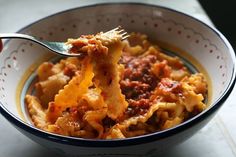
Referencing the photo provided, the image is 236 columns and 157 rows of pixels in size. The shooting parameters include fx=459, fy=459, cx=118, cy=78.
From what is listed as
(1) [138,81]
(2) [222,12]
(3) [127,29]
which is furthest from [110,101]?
(2) [222,12]

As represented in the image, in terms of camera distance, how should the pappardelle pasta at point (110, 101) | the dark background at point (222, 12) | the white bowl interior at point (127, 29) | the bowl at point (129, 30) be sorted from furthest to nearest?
1. the dark background at point (222, 12)
2. the white bowl interior at point (127, 29)
3. the pappardelle pasta at point (110, 101)
4. the bowl at point (129, 30)

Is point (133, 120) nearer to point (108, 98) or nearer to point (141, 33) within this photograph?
point (108, 98)

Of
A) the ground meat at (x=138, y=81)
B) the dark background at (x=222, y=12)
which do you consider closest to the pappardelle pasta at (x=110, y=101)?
the ground meat at (x=138, y=81)

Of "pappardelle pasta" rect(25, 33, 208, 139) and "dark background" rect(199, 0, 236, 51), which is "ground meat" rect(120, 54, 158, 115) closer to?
"pappardelle pasta" rect(25, 33, 208, 139)

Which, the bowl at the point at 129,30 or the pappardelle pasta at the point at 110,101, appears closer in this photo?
the bowl at the point at 129,30

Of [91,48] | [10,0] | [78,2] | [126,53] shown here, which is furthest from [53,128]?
[10,0]

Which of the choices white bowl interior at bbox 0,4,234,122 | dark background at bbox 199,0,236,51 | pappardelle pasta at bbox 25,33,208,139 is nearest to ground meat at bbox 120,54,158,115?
pappardelle pasta at bbox 25,33,208,139

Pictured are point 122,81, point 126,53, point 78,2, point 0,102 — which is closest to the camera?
point 0,102

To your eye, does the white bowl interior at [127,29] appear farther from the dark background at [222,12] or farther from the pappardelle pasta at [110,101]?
the dark background at [222,12]

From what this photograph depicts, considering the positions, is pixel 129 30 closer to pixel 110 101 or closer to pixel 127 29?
pixel 127 29
